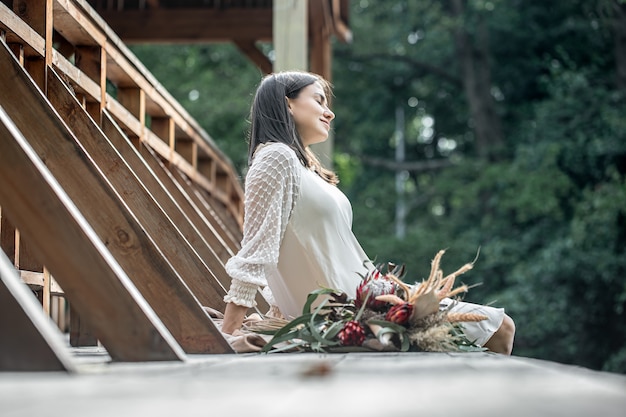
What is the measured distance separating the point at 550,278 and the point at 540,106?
2.58 meters

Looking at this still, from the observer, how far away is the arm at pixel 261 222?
2.93 meters

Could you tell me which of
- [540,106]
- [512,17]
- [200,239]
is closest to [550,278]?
[540,106]

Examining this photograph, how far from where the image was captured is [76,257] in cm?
207

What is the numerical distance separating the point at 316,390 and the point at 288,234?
5.11 feet

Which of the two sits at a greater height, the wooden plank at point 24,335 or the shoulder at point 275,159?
the shoulder at point 275,159

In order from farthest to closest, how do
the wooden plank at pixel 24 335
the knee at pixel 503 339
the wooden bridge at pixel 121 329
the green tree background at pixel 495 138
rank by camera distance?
the green tree background at pixel 495 138 < the knee at pixel 503 339 < the wooden plank at pixel 24 335 < the wooden bridge at pixel 121 329

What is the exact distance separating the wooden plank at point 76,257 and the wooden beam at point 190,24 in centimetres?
607

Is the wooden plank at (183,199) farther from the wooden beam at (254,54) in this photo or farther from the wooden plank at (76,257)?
the wooden beam at (254,54)

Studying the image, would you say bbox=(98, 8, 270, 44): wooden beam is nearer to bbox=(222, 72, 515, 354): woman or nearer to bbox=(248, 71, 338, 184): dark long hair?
bbox=(248, 71, 338, 184): dark long hair

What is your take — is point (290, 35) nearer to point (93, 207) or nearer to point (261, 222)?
point (261, 222)

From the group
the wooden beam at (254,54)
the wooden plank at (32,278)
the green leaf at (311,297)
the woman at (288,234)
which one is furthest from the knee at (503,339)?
the wooden beam at (254,54)

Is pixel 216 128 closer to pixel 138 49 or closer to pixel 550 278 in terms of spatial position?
pixel 138 49

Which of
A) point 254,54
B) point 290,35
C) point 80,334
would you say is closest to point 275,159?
point 80,334

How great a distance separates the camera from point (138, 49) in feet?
53.3
